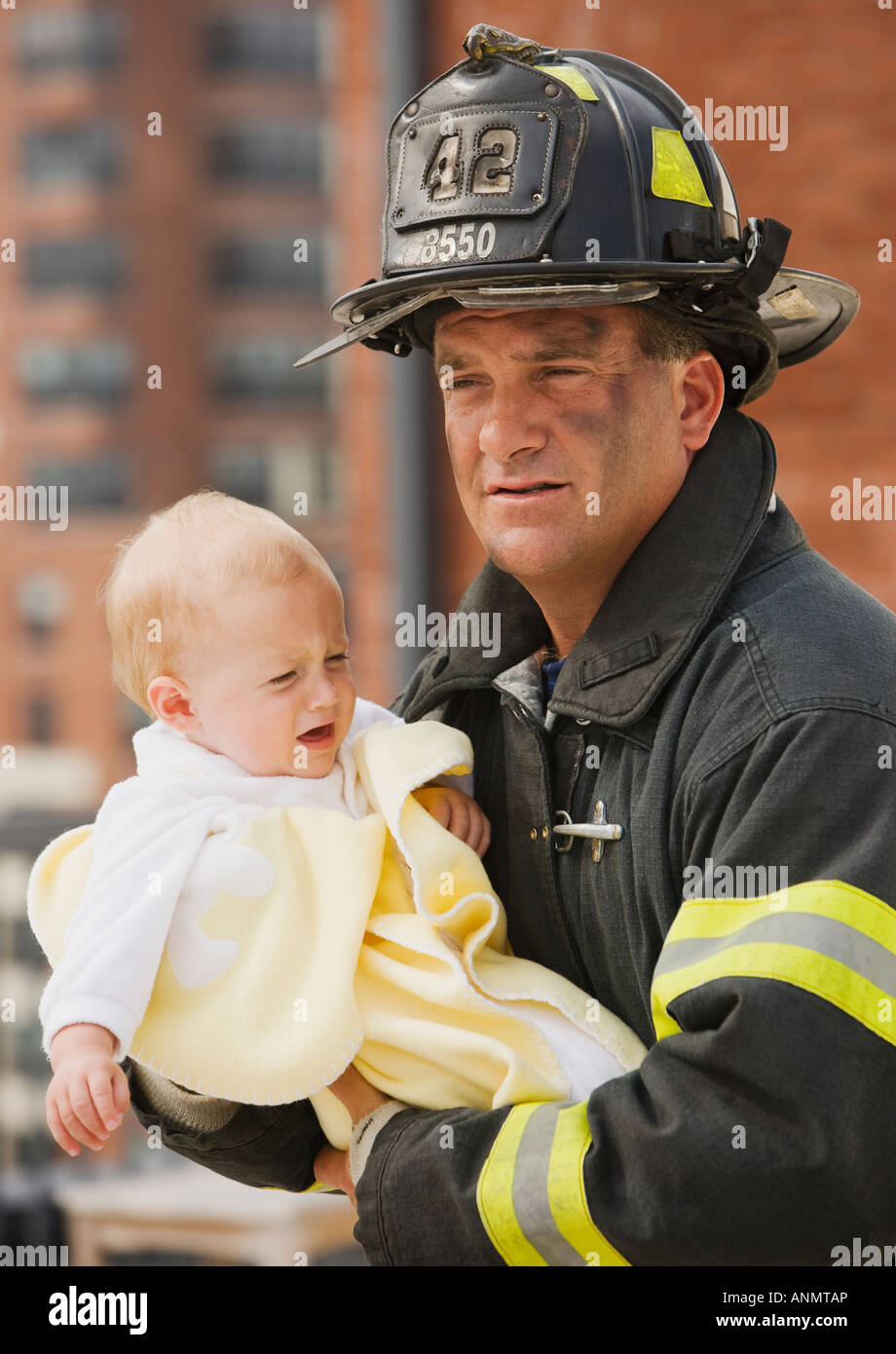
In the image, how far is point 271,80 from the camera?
9320mm

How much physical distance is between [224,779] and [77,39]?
1089 centimetres

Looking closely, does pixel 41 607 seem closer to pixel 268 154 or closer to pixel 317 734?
pixel 268 154

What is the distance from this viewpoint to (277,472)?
10.0 m

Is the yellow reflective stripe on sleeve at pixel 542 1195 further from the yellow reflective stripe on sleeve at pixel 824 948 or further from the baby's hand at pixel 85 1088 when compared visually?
the baby's hand at pixel 85 1088

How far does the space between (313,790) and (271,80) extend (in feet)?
25.5

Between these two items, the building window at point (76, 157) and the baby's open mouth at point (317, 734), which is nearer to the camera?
the baby's open mouth at point (317, 734)

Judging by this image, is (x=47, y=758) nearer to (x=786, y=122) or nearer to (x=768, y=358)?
(x=786, y=122)

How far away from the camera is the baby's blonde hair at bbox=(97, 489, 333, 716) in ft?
7.63

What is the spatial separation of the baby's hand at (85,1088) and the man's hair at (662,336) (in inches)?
43.0

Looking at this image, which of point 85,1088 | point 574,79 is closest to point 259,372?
point 574,79

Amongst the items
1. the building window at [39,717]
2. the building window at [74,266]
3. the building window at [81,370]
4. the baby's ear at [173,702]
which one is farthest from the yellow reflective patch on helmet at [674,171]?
the building window at [81,370]

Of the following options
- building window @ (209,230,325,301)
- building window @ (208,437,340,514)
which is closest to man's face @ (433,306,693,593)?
building window @ (208,437,340,514)

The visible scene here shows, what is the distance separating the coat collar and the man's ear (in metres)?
0.02

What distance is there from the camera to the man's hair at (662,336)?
2205 millimetres
